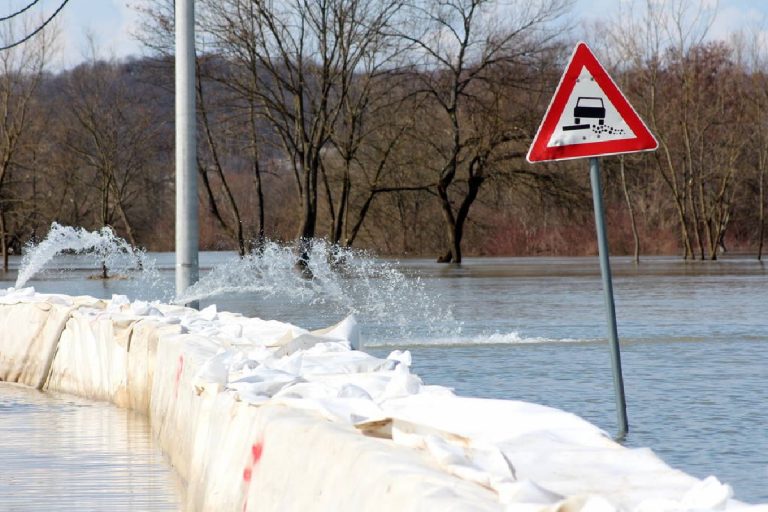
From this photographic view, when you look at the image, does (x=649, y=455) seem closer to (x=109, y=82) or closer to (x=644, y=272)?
(x=644, y=272)

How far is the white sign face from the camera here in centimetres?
835

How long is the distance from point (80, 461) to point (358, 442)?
421cm

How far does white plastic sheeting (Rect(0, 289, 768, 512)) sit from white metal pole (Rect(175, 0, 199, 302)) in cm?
432

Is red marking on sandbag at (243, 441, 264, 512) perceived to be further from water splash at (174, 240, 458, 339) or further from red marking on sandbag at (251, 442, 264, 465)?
water splash at (174, 240, 458, 339)

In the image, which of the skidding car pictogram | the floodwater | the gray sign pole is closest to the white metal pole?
the floodwater

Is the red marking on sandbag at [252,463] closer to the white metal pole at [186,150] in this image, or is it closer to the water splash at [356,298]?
the water splash at [356,298]

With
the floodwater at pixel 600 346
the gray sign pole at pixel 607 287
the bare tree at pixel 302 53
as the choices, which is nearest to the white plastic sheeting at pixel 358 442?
the gray sign pole at pixel 607 287

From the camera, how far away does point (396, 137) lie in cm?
5659

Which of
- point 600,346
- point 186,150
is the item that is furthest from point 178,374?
point 600,346

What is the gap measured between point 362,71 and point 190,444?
48.5 meters

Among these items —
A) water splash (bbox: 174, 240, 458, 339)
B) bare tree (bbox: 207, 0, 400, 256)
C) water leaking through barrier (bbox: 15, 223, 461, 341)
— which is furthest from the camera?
bare tree (bbox: 207, 0, 400, 256)

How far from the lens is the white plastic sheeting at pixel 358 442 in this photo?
402cm

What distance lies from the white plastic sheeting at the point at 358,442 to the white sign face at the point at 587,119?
5.41 feet

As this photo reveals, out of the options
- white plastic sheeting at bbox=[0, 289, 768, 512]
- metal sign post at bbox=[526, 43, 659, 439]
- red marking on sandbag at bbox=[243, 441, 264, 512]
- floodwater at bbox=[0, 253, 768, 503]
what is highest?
metal sign post at bbox=[526, 43, 659, 439]
